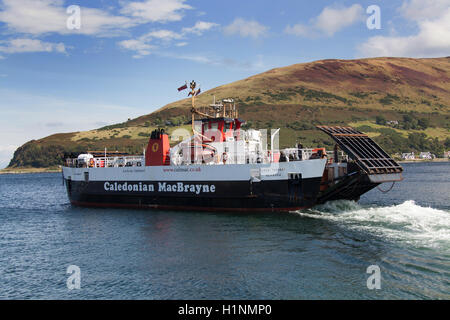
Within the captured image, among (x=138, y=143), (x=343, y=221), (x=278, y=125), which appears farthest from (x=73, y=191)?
(x=278, y=125)

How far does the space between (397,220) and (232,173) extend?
11662 mm

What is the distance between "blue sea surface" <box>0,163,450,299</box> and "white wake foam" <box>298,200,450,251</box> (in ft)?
0.20

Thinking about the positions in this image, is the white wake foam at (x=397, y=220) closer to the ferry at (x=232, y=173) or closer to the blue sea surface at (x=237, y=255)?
the blue sea surface at (x=237, y=255)

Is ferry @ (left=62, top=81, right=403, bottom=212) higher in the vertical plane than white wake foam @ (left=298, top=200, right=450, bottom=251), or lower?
higher

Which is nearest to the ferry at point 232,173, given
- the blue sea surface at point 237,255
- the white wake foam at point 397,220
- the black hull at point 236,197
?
the black hull at point 236,197

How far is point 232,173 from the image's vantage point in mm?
28156

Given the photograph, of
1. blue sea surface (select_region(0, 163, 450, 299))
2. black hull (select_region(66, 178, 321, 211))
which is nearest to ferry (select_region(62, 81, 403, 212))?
black hull (select_region(66, 178, 321, 211))

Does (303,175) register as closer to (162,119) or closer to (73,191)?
(73,191)

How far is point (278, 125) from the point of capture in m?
169

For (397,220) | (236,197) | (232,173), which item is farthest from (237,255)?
(397,220)

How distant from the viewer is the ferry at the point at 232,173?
1035 inches

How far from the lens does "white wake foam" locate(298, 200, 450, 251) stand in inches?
739

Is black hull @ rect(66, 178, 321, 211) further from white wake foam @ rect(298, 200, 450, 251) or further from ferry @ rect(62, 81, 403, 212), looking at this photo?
white wake foam @ rect(298, 200, 450, 251)
